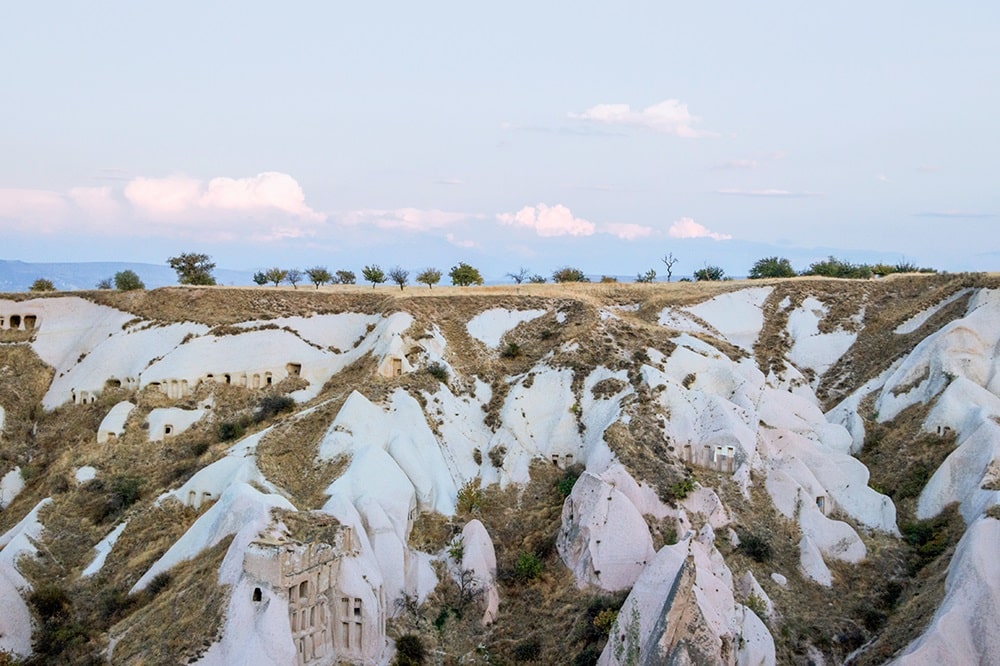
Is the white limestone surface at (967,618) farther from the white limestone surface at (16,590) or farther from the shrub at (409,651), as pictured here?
the white limestone surface at (16,590)

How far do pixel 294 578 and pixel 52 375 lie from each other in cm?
3019

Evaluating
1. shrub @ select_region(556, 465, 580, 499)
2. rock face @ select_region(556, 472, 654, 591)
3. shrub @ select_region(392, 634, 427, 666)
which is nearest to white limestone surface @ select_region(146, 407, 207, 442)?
shrub @ select_region(392, 634, 427, 666)

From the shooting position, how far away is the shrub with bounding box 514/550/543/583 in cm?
2967

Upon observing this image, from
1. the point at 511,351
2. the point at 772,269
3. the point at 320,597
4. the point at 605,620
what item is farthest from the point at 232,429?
the point at 772,269

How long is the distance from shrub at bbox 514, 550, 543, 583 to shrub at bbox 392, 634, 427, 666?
4.45m

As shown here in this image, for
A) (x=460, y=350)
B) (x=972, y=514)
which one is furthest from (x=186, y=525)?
(x=972, y=514)

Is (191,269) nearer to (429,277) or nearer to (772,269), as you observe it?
(429,277)

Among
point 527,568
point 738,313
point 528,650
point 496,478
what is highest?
point 738,313

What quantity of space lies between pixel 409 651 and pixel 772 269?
156 feet

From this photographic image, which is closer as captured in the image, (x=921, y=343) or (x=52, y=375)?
(x=921, y=343)

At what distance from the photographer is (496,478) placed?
35500mm

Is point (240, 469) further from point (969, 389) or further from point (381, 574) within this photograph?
point (969, 389)

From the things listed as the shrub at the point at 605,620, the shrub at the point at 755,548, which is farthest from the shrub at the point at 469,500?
the shrub at the point at 755,548

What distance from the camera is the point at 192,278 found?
5834cm
